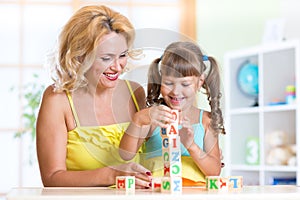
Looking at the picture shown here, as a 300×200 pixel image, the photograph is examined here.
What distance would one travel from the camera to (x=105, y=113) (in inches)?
46.1

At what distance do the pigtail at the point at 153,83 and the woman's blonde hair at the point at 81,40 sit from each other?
0.26 ft

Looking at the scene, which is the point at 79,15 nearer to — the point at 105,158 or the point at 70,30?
the point at 70,30

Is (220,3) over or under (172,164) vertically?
over

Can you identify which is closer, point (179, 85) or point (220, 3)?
point (179, 85)

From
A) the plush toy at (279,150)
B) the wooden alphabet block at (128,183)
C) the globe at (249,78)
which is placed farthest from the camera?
the globe at (249,78)

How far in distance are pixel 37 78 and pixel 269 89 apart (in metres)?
1.66

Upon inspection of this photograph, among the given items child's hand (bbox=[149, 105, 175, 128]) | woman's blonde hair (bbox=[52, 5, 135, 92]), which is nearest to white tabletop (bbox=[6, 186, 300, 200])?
child's hand (bbox=[149, 105, 175, 128])

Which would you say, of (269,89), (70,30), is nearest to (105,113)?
(70,30)

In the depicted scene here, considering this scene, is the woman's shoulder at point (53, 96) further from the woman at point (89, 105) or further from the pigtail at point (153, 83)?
the pigtail at point (153, 83)

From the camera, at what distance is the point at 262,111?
402cm

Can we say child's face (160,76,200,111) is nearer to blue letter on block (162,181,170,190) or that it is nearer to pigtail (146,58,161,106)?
pigtail (146,58,161,106)

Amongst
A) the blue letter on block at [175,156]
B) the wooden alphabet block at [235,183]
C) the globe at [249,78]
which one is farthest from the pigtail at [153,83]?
the globe at [249,78]

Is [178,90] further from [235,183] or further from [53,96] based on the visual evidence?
[53,96]

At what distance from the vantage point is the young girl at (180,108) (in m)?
1.09
